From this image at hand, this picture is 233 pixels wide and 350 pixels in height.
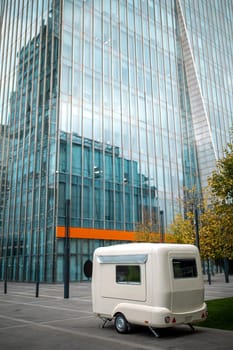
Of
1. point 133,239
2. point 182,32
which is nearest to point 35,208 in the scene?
point 133,239

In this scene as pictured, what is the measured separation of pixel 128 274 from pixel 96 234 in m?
27.8

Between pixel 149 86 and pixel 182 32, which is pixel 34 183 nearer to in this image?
pixel 149 86

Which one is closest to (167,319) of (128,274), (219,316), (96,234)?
(128,274)

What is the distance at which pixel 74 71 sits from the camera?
4122cm

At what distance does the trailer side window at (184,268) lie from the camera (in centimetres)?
1059

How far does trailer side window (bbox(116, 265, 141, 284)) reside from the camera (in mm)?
10846

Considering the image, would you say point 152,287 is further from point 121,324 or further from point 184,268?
point 121,324

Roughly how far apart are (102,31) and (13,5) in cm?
1668

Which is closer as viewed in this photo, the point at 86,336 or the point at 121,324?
the point at 86,336

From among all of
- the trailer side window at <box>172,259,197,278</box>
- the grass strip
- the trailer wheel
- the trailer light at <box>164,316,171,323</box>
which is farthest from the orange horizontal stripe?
the trailer light at <box>164,316,171,323</box>

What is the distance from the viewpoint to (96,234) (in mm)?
38594

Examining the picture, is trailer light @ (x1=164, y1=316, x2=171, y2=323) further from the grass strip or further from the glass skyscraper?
the glass skyscraper

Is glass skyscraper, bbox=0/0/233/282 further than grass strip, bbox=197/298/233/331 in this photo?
Yes

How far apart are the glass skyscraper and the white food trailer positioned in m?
20.3
